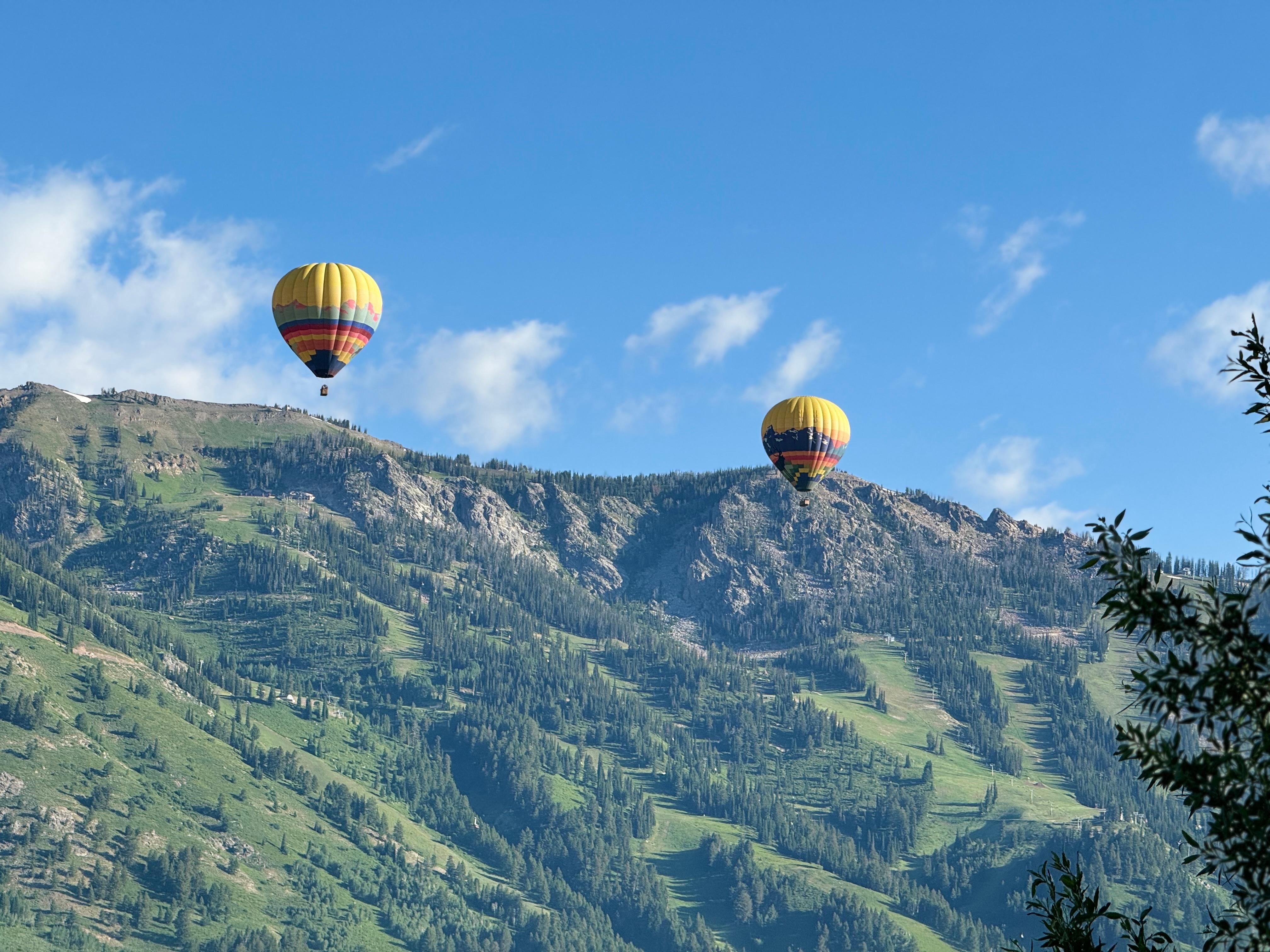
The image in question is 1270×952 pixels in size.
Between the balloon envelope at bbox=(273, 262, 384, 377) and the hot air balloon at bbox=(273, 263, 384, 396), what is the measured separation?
52 millimetres

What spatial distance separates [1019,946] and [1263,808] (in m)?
7.56

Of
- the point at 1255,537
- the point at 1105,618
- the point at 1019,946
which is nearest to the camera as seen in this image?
the point at 1255,537

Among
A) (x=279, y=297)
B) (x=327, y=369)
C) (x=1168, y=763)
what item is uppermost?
(x=279, y=297)

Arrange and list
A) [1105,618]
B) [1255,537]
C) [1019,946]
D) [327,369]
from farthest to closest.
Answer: [327,369] → [1019,946] → [1105,618] → [1255,537]

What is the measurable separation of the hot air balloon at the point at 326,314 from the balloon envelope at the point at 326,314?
5 cm

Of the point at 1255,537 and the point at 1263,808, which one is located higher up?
the point at 1255,537

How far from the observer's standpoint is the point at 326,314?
185 m

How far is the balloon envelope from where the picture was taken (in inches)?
7239

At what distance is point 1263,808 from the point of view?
68.8 ft

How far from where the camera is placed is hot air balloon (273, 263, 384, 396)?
603 ft

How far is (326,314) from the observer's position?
606 ft

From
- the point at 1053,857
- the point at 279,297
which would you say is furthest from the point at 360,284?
the point at 1053,857

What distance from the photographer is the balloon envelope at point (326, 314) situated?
603 ft

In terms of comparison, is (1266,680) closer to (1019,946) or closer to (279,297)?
(1019,946)
